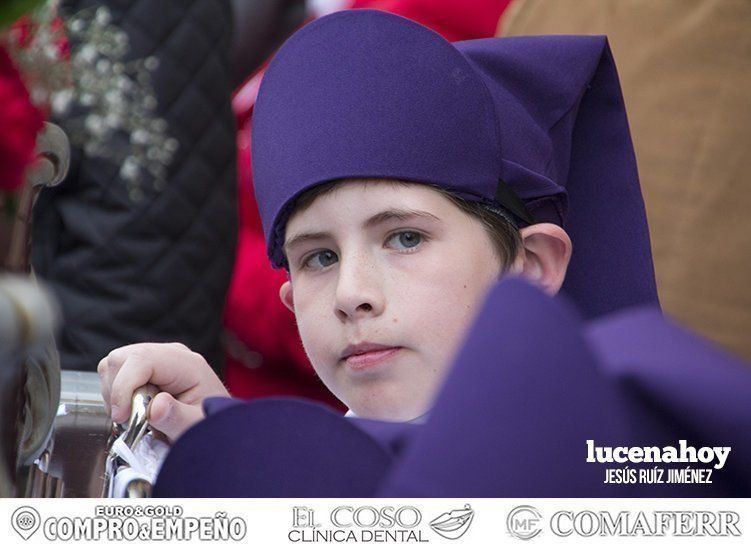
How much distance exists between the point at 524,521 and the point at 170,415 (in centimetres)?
44

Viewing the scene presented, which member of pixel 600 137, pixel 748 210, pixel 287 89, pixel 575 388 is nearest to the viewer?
pixel 575 388

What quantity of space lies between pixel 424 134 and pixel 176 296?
0.77m

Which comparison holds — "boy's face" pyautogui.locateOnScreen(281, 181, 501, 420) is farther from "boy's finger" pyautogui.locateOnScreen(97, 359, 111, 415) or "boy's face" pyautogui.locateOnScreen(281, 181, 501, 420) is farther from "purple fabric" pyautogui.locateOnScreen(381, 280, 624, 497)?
"purple fabric" pyautogui.locateOnScreen(381, 280, 624, 497)

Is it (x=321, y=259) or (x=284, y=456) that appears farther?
(x=321, y=259)

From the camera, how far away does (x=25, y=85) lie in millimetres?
597

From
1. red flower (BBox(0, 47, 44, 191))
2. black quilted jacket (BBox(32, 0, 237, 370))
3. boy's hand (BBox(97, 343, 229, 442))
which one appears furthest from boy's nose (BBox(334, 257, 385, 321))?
black quilted jacket (BBox(32, 0, 237, 370))

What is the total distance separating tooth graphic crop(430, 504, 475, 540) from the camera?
59cm

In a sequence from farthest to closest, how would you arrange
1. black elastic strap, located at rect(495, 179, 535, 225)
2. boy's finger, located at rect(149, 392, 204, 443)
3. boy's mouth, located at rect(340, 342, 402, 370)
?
black elastic strap, located at rect(495, 179, 535, 225) → boy's mouth, located at rect(340, 342, 402, 370) → boy's finger, located at rect(149, 392, 204, 443)

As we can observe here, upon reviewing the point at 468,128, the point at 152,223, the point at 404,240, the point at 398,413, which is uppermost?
the point at 152,223

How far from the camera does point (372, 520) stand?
24.4 inches

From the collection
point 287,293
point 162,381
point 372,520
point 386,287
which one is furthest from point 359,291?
point 372,520

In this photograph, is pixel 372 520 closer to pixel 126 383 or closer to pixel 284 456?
pixel 284 456

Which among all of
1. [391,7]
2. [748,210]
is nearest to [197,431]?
[748,210]

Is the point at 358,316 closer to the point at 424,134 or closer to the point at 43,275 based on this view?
the point at 424,134
